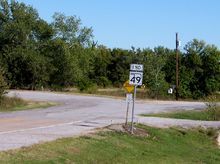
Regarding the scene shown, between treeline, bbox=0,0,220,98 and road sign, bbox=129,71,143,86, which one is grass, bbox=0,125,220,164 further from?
treeline, bbox=0,0,220,98

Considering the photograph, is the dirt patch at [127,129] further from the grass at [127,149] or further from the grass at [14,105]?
the grass at [14,105]

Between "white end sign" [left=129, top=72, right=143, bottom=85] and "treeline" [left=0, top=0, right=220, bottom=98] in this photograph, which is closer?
"white end sign" [left=129, top=72, right=143, bottom=85]

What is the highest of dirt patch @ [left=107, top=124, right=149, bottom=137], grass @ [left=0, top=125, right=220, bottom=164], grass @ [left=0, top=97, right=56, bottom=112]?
grass @ [left=0, top=97, right=56, bottom=112]

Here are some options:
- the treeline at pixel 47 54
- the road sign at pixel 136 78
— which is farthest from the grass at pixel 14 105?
the treeline at pixel 47 54

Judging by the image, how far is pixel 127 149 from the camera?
54.4 feet

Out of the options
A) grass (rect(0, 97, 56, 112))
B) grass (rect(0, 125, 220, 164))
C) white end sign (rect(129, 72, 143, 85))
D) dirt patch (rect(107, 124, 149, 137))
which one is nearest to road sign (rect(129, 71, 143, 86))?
white end sign (rect(129, 72, 143, 85))

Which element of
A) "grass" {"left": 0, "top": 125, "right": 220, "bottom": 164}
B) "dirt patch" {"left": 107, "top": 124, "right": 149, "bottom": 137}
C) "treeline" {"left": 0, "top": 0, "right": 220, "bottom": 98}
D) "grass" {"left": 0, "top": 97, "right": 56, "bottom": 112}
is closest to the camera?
"grass" {"left": 0, "top": 125, "right": 220, "bottom": 164}

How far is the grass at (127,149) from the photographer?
1291cm

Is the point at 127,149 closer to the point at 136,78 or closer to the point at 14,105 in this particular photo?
the point at 136,78

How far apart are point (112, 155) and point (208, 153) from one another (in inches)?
235

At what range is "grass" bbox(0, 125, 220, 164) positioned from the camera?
12914 millimetres

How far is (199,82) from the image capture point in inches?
3381

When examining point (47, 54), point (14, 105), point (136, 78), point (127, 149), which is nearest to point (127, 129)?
point (136, 78)

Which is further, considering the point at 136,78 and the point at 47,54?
the point at 47,54
